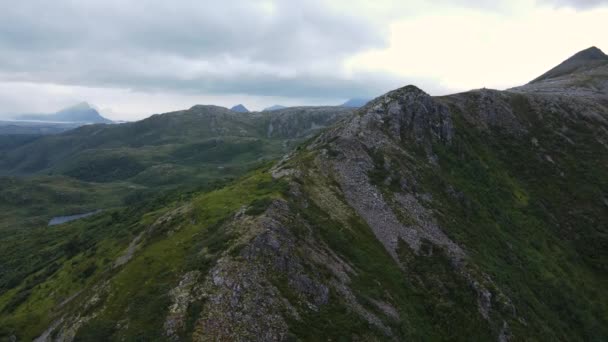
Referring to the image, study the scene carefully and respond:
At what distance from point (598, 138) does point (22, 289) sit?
154403 mm

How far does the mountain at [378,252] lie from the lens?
111 ft

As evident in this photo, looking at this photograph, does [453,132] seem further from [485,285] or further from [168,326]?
[168,326]

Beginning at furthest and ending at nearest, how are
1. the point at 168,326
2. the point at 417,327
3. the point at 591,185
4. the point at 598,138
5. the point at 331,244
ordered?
the point at 598,138 < the point at 591,185 < the point at 331,244 < the point at 417,327 < the point at 168,326

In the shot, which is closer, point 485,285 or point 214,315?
point 214,315

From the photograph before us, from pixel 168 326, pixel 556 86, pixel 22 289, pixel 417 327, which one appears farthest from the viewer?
pixel 556 86

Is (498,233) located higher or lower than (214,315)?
lower

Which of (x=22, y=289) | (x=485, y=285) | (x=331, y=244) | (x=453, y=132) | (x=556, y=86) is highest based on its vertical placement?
(x=556, y=86)

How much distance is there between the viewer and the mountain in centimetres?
3394

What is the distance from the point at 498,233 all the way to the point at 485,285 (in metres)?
21.2

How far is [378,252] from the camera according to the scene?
163ft

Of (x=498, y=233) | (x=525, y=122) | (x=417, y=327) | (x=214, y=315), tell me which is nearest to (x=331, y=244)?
(x=417, y=327)

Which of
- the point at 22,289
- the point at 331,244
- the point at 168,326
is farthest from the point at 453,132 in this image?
the point at 22,289

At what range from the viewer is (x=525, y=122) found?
10569 centimetres

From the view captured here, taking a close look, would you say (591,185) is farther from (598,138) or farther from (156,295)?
(156,295)
